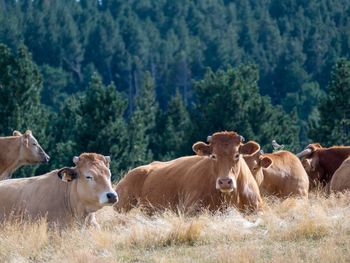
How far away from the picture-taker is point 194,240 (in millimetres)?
11758

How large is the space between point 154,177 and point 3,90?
38.6 metres

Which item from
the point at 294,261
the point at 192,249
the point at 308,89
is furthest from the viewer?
the point at 308,89

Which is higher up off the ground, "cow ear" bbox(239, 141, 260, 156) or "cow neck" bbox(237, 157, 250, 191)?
"cow ear" bbox(239, 141, 260, 156)

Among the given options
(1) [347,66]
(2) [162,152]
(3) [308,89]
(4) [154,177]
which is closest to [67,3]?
(3) [308,89]

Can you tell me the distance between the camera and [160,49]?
133 meters

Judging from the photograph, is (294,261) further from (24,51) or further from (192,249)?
(24,51)

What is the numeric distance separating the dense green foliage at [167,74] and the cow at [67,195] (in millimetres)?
33130

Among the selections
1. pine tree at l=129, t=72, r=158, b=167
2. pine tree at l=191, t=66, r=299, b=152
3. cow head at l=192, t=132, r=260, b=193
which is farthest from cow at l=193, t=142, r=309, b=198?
pine tree at l=191, t=66, r=299, b=152

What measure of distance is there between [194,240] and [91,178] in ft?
6.44

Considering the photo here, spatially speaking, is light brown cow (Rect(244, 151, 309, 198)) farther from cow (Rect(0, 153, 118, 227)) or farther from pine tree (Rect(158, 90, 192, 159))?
pine tree (Rect(158, 90, 192, 159))

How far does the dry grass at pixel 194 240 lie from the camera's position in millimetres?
10891

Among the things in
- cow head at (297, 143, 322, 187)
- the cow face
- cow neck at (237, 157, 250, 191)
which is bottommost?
the cow face

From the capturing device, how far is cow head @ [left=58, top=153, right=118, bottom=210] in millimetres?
13055

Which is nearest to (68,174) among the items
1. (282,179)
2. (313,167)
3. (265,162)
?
(265,162)
